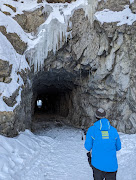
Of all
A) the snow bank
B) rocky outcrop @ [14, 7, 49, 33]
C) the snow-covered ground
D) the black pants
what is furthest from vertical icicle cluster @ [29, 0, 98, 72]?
the black pants

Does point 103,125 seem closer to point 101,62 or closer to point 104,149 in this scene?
point 104,149

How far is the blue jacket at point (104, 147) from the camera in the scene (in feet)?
8.71

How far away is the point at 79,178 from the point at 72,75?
11995 mm

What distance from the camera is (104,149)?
8.71 feet

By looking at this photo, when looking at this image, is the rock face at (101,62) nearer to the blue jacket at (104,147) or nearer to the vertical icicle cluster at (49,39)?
the vertical icicle cluster at (49,39)

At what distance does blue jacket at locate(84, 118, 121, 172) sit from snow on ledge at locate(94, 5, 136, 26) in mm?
10368

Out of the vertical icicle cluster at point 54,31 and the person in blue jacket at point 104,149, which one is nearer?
the person in blue jacket at point 104,149

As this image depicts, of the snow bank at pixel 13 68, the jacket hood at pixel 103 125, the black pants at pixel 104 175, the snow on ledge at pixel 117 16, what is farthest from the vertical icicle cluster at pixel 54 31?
the black pants at pixel 104 175

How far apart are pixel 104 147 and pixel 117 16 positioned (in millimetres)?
11151

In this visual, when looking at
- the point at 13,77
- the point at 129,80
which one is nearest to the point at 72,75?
the point at 129,80

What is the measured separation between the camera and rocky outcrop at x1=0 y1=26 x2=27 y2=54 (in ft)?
31.3

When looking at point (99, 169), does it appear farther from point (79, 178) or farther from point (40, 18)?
point (40, 18)

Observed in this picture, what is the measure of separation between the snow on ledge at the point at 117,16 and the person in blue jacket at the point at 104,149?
10.3 m

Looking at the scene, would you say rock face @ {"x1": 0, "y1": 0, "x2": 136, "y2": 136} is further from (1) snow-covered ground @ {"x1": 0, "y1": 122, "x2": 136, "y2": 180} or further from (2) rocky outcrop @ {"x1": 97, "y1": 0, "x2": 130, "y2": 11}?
(1) snow-covered ground @ {"x1": 0, "y1": 122, "x2": 136, "y2": 180}
